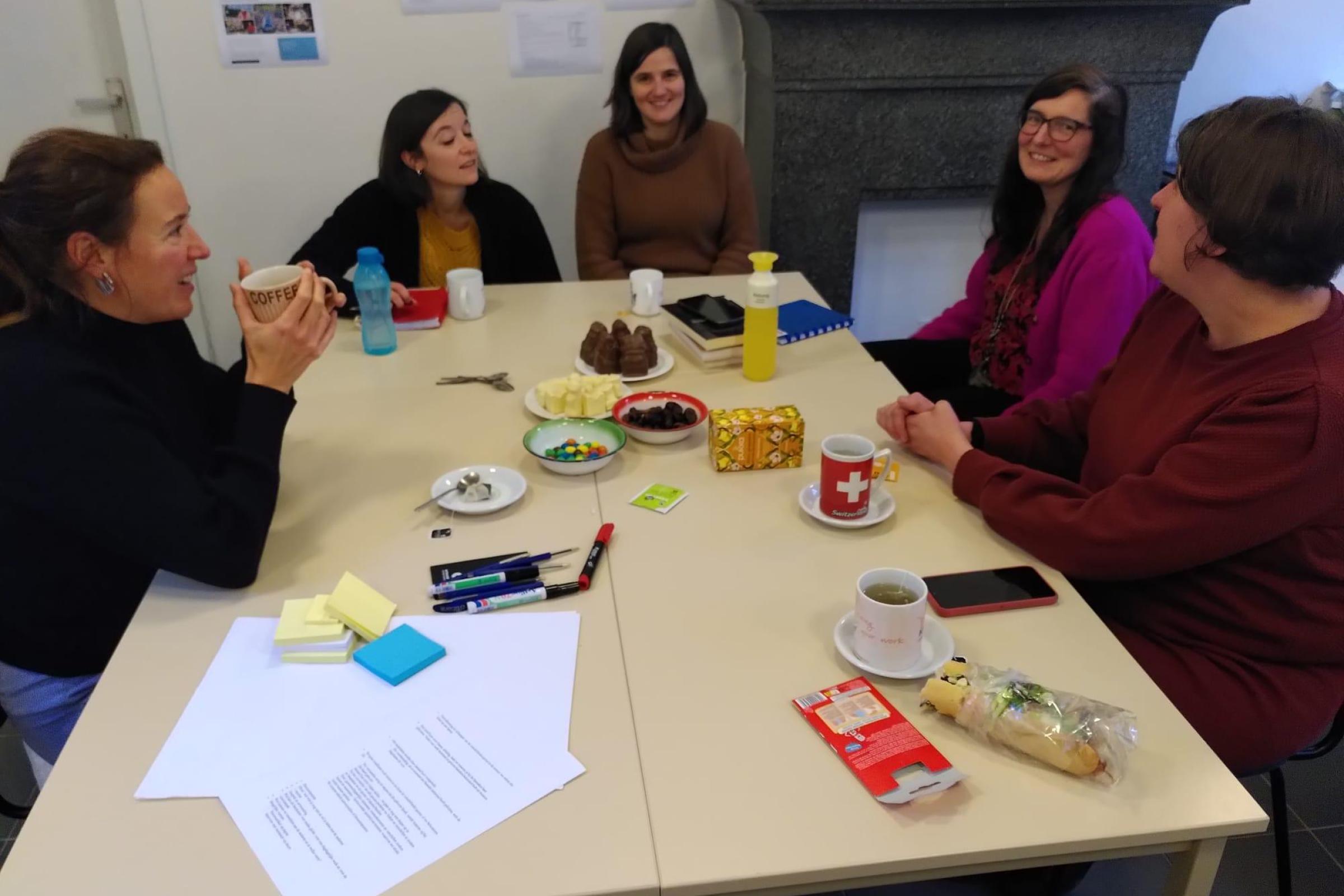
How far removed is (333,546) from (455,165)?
131 cm

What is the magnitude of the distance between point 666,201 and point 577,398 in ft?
4.29

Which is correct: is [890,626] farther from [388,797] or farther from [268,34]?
[268,34]

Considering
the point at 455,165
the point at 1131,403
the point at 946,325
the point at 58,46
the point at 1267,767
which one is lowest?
the point at 1267,767

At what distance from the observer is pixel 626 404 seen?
65.2 inches

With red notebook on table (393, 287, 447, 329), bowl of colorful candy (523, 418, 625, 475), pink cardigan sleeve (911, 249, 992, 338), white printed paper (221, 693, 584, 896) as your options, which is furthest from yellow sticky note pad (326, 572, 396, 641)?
pink cardigan sleeve (911, 249, 992, 338)

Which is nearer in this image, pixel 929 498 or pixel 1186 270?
pixel 1186 270

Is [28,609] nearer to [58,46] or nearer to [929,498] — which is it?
[929,498]

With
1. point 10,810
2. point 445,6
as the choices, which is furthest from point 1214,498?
point 445,6

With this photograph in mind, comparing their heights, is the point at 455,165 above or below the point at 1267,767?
above

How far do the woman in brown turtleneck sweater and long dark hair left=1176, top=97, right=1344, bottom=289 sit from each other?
161 centimetres

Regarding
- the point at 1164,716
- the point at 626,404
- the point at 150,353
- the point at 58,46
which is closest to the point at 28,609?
the point at 150,353

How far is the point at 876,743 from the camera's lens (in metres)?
0.97

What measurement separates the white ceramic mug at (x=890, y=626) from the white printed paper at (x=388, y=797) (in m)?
0.34

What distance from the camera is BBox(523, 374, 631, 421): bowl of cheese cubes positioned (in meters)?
1.65
